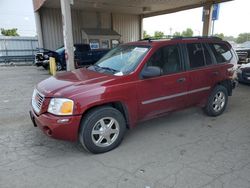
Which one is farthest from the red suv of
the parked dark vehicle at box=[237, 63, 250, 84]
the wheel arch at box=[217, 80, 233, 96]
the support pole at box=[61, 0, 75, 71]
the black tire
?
the black tire

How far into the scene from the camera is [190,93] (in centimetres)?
439

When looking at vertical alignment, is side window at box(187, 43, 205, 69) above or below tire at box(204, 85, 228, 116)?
above

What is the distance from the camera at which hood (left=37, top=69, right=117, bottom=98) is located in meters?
3.17

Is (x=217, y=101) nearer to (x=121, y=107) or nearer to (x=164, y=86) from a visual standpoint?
(x=164, y=86)

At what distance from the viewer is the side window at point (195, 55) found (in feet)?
14.4

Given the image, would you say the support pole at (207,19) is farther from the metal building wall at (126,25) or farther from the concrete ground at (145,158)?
Result: the concrete ground at (145,158)

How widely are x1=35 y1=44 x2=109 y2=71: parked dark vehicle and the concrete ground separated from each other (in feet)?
30.4

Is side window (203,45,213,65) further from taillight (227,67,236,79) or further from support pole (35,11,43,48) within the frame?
support pole (35,11,43,48)

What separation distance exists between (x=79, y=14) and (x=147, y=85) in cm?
1689

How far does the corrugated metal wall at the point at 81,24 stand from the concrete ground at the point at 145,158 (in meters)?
14.3

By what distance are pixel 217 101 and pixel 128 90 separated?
8.51 ft

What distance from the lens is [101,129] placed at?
11.2 ft

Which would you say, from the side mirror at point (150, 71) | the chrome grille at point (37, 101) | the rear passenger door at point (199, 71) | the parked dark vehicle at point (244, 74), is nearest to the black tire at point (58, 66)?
the parked dark vehicle at point (244, 74)

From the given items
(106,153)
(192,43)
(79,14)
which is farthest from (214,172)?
(79,14)
